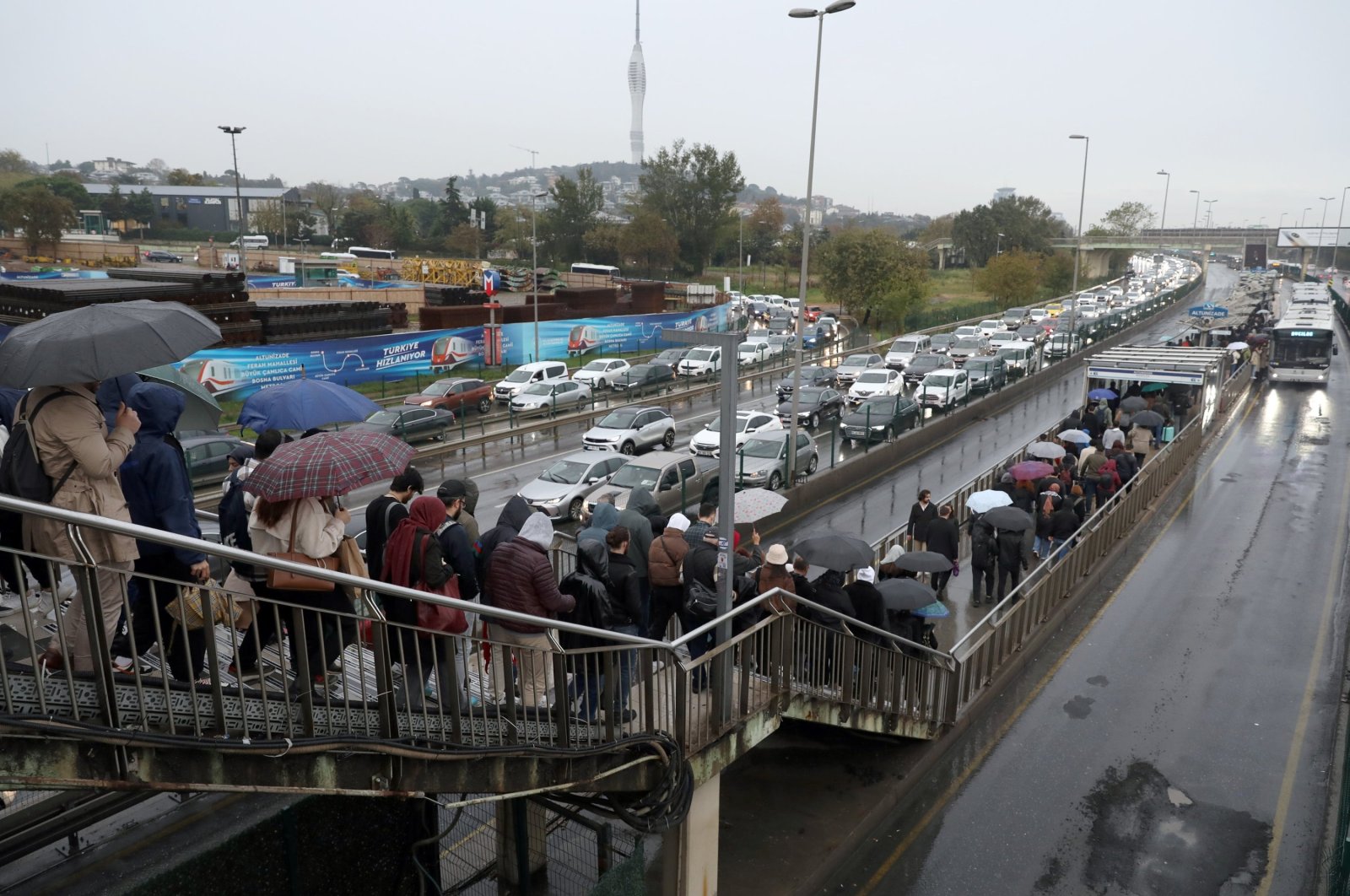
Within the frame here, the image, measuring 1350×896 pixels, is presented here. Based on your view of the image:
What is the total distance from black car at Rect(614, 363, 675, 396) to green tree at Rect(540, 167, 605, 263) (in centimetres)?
6621

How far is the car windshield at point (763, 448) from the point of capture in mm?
23359

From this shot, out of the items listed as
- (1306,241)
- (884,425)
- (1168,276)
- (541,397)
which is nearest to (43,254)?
(541,397)

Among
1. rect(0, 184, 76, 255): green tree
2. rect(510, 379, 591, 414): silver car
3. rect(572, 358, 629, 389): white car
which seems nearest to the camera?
rect(510, 379, 591, 414): silver car

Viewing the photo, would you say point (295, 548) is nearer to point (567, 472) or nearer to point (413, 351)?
point (567, 472)

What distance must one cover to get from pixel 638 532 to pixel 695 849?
2734 millimetres

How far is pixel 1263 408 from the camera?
34438 millimetres

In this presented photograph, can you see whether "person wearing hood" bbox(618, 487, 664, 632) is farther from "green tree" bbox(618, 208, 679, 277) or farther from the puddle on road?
"green tree" bbox(618, 208, 679, 277)

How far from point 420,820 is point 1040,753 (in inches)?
281

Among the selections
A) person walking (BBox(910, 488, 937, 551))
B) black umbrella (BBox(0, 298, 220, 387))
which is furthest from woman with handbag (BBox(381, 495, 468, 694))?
person walking (BBox(910, 488, 937, 551))

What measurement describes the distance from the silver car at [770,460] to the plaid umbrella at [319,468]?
15.8m

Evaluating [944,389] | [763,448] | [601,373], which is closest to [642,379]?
[601,373]

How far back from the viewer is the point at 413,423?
2819 cm

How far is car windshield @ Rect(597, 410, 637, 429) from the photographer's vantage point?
2806 centimetres

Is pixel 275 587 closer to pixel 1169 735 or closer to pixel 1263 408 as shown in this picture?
pixel 1169 735
